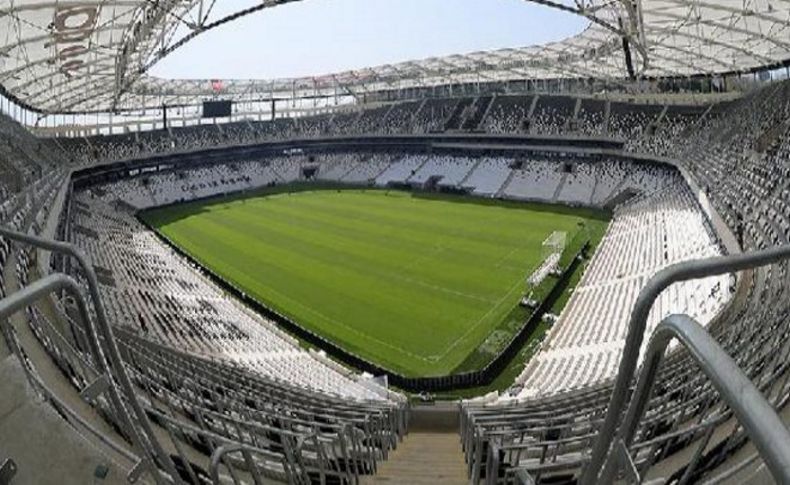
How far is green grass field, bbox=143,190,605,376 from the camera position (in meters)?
26.5

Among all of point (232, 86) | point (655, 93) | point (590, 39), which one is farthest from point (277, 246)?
point (655, 93)

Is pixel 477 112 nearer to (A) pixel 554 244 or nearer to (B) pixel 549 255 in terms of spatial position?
(A) pixel 554 244

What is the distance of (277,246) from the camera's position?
4212 centimetres

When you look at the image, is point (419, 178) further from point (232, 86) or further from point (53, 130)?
point (53, 130)

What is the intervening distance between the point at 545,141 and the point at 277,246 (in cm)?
3110

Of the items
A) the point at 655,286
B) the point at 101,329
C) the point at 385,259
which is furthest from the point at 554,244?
the point at 655,286

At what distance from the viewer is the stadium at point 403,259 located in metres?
4.21

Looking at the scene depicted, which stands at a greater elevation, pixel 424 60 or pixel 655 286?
pixel 424 60

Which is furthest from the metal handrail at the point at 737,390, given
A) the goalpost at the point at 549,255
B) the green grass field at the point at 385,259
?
the goalpost at the point at 549,255

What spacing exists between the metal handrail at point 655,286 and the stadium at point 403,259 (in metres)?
0.01

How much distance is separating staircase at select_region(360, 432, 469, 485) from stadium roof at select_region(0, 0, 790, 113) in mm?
22463

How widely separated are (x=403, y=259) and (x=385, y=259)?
38.2 inches

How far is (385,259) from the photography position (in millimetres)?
37719

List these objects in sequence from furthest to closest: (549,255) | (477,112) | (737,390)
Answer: (477,112)
(549,255)
(737,390)
